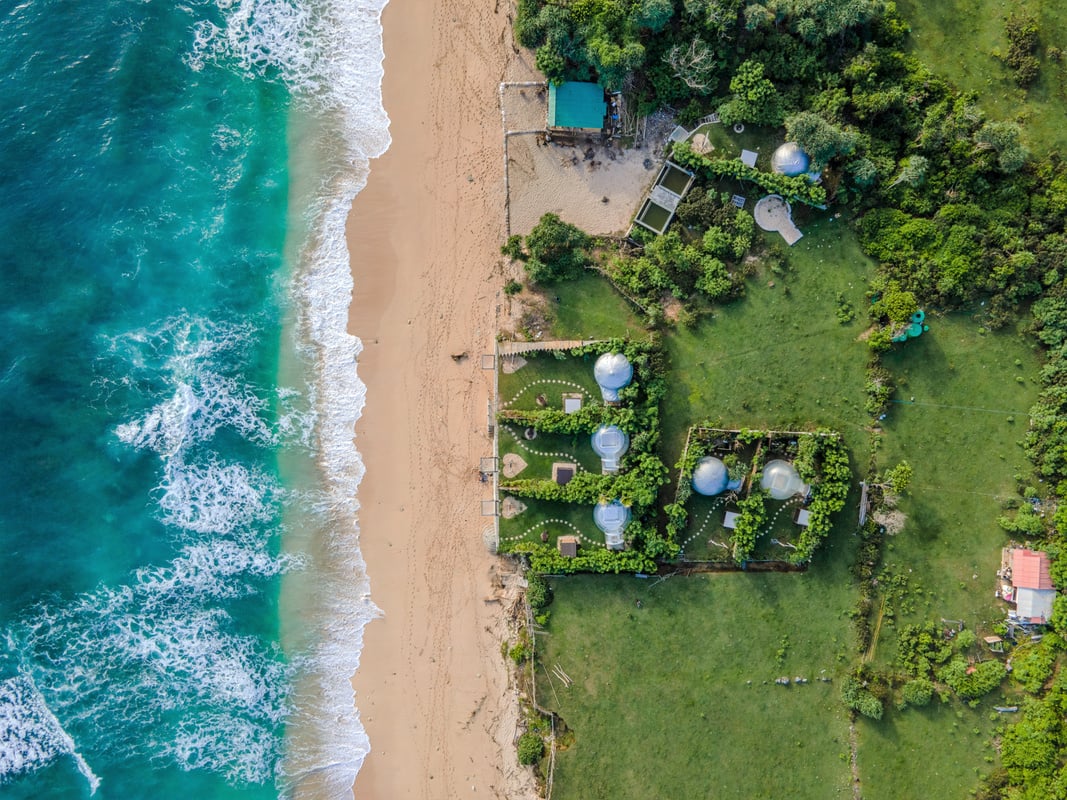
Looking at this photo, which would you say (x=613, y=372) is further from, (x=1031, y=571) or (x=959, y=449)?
(x=1031, y=571)

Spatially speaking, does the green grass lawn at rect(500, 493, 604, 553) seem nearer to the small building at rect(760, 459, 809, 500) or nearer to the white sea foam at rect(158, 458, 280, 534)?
the small building at rect(760, 459, 809, 500)

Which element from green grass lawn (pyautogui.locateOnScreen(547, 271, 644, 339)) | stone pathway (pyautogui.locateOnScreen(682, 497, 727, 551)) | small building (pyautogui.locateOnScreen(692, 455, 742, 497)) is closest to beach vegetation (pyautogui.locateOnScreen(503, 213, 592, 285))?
green grass lawn (pyautogui.locateOnScreen(547, 271, 644, 339))

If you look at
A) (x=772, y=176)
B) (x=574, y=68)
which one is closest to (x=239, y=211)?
(x=574, y=68)

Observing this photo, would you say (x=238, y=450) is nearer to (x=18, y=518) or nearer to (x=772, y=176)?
(x=18, y=518)

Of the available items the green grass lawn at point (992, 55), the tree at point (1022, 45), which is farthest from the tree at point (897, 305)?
the tree at point (1022, 45)

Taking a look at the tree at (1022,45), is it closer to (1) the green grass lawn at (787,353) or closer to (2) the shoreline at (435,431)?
(1) the green grass lawn at (787,353)

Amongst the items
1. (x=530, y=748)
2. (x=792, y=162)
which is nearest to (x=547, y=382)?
(x=792, y=162)

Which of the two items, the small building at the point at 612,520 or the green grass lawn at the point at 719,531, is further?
the green grass lawn at the point at 719,531
